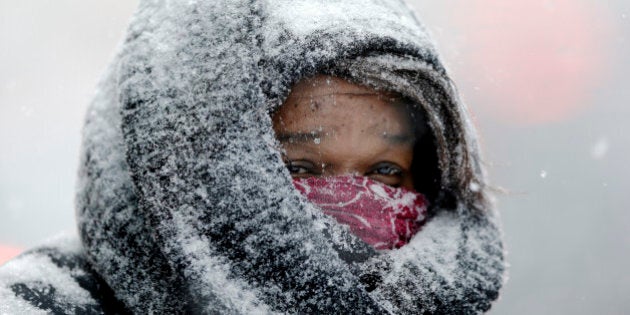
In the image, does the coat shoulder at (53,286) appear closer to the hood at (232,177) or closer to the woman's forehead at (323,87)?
the hood at (232,177)

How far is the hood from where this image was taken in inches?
57.8

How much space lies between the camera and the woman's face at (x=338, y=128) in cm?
180

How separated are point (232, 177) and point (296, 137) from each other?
1.26 ft

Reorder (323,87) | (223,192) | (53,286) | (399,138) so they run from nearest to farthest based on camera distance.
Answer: (223,192) < (53,286) < (323,87) < (399,138)

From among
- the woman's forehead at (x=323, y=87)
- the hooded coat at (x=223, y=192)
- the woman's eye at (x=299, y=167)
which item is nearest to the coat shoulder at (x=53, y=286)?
the hooded coat at (x=223, y=192)

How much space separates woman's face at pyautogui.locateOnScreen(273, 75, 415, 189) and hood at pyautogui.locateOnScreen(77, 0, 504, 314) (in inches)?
2.7

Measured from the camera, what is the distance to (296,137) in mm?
1819

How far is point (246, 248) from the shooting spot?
1469 millimetres

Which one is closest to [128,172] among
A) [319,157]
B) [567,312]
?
[319,157]

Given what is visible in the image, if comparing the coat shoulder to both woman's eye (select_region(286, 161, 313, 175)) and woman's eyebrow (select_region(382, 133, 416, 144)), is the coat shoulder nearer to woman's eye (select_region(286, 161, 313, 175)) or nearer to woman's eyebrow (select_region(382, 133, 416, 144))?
woman's eye (select_region(286, 161, 313, 175))

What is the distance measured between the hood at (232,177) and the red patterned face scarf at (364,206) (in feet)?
0.28

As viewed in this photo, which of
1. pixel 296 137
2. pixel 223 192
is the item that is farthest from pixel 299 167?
pixel 223 192

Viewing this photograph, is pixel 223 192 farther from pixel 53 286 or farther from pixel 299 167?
pixel 53 286

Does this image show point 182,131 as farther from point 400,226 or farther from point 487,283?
point 487,283
